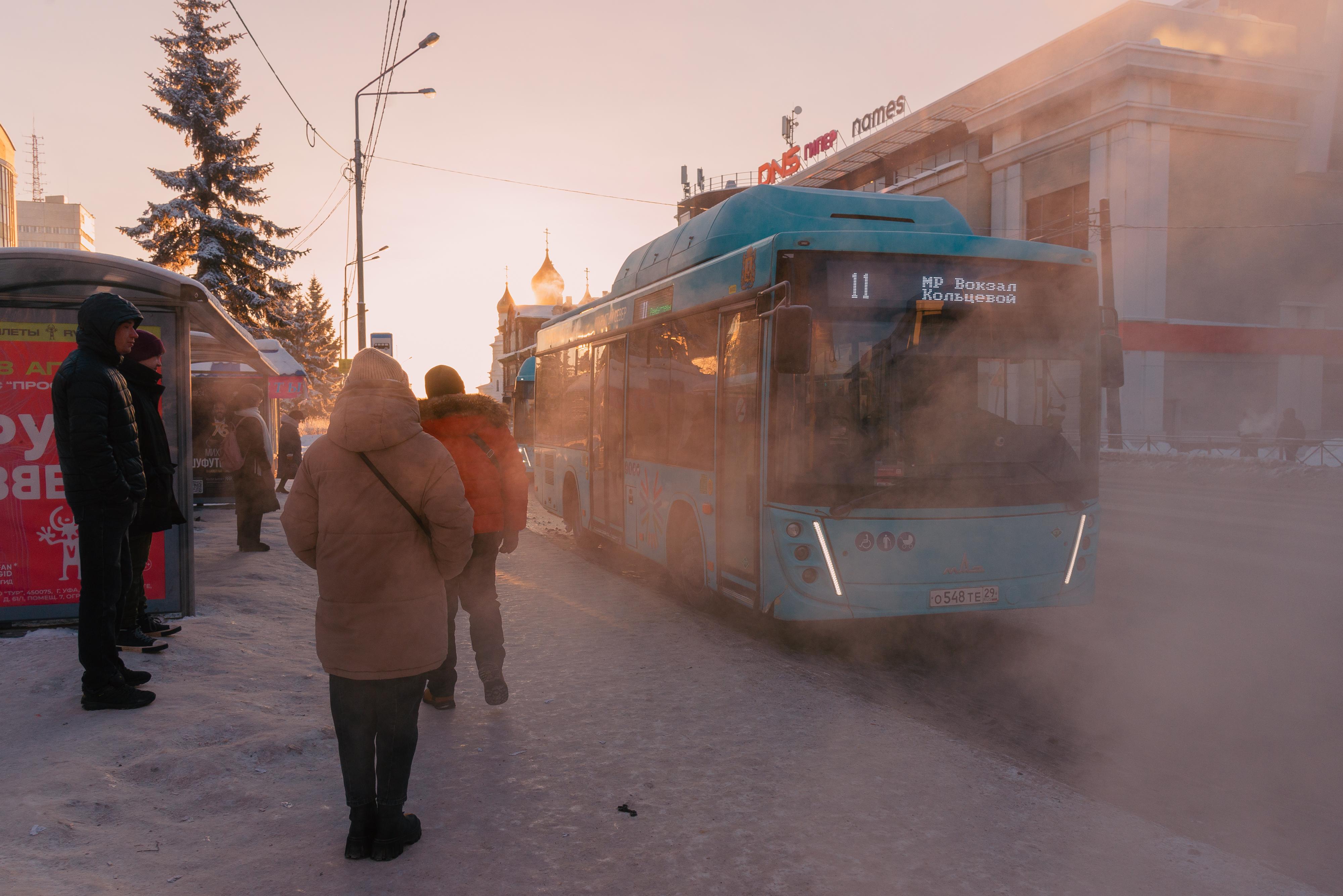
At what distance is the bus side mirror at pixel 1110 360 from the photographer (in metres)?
7.09

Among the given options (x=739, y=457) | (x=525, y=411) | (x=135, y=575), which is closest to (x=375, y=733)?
(x=135, y=575)

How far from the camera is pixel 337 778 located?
4.42 m

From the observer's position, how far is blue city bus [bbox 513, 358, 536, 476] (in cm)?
1738

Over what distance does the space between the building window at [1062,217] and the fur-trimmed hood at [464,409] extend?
33.8 metres

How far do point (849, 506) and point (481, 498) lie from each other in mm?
2535

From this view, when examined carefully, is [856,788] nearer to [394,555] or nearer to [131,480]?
[394,555]

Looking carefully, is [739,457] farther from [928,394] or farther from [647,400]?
[647,400]

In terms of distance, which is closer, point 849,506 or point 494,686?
point 494,686

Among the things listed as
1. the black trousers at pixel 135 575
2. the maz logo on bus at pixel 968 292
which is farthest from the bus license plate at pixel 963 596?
the black trousers at pixel 135 575

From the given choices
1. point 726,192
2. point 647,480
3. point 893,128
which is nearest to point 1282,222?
point 893,128

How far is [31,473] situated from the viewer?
638cm

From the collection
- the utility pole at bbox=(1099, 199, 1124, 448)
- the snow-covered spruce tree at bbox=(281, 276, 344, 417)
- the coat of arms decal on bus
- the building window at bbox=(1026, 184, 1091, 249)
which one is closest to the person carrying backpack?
the coat of arms decal on bus

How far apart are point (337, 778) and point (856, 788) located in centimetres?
238

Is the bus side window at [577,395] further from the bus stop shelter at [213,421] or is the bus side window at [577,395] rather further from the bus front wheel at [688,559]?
the bus stop shelter at [213,421]
